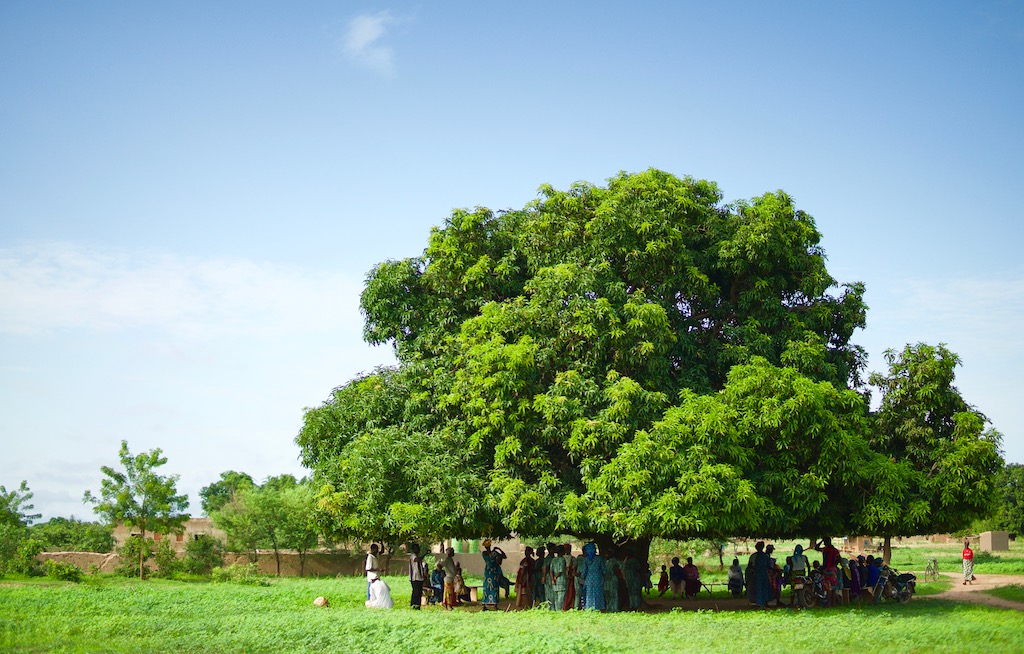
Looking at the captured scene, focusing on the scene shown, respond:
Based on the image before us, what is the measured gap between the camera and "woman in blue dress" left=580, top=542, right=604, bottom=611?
22.2 metres

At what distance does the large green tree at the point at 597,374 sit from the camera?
2078 cm

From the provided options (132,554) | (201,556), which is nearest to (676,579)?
(201,556)

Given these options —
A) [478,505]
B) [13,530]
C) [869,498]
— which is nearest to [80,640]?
[478,505]

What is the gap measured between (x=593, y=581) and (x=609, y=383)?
476 cm

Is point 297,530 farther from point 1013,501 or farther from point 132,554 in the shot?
point 1013,501

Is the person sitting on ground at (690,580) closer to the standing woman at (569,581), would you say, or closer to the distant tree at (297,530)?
the standing woman at (569,581)

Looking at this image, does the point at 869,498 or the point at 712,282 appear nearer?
the point at 869,498

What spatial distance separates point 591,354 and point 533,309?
179 centimetres

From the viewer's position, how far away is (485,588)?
24.1 meters

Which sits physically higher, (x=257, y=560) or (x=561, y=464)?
(x=561, y=464)

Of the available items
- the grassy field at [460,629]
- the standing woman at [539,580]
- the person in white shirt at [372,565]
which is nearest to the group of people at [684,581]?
the grassy field at [460,629]

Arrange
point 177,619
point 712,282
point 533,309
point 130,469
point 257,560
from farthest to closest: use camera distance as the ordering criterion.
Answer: point 257,560 < point 130,469 < point 712,282 < point 533,309 < point 177,619

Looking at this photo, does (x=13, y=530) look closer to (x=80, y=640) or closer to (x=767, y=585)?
(x=80, y=640)

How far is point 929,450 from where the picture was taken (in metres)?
23.4
